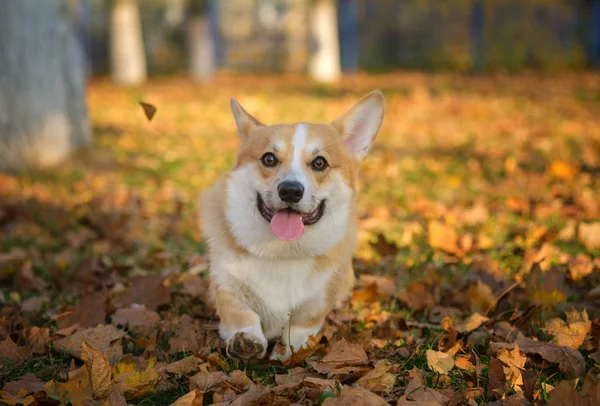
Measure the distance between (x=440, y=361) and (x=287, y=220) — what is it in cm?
85

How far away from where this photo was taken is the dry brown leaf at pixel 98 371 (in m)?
2.29

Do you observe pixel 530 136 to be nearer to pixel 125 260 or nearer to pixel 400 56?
pixel 125 260

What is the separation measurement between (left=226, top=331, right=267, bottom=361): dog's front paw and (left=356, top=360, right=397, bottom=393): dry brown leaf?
17.8 inches

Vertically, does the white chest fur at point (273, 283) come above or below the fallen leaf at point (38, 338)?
above

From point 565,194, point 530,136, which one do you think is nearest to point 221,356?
point 565,194

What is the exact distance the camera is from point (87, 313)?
3.02 meters

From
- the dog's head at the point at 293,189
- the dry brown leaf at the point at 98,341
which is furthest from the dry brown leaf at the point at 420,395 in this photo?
the dry brown leaf at the point at 98,341

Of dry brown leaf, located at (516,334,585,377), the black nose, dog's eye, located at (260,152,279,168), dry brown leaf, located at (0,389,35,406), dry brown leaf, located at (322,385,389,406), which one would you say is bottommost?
dry brown leaf, located at (516,334,585,377)

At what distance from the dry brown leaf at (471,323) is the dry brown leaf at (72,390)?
155 centimetres

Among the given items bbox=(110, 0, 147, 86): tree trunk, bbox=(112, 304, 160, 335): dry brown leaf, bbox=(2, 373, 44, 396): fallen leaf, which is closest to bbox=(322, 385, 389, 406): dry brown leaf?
bbox=(2, 373, 44, 396): fallen leaf

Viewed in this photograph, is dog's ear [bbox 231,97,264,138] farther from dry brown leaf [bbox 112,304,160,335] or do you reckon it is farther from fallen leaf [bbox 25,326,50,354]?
fallen leaf [bbox 25,326,50,354]

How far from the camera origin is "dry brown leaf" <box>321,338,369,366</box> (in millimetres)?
2479

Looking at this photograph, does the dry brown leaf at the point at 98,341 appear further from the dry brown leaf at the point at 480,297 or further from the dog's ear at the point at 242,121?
the dry brown leaf at the point at 480,297

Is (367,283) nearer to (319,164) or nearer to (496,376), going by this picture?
(319,164)
